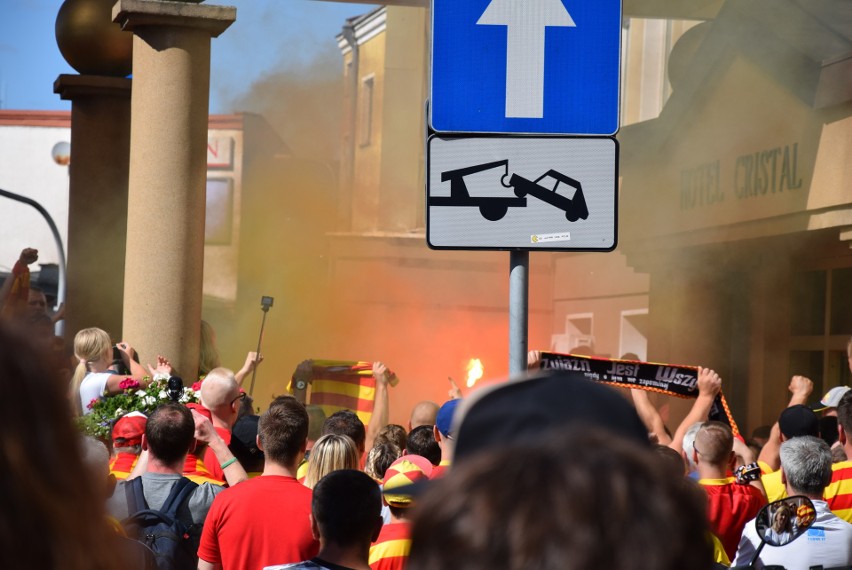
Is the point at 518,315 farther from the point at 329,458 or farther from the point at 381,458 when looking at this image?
the point at 381,458

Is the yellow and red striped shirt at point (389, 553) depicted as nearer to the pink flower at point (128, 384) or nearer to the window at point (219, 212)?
the pink flower at point (128, 384)

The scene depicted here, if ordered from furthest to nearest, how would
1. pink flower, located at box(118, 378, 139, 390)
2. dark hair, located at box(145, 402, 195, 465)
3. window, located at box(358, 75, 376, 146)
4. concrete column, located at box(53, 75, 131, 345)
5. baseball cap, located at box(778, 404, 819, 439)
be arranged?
window, located at box(358, 75, 376, 146)
concrete column, located at box(53, 75, 131, 345)
pink flower, located at box(118, 378, 139, 390)
baseball cap, located at box(778, 404, 819, 439)
dark hair, located at box(145, 402, 195, 465)

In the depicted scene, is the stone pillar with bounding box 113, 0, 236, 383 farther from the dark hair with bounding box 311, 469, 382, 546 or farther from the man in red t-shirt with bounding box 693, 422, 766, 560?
the dark hair with bounding box 311, 469, 382, 546

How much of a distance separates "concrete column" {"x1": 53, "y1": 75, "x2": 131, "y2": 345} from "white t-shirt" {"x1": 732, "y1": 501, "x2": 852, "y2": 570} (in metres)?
6.64

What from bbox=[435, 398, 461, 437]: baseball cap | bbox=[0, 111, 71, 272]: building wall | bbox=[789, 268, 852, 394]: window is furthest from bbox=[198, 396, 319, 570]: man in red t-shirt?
bbox=[0, 111, 71, 272]: building wall

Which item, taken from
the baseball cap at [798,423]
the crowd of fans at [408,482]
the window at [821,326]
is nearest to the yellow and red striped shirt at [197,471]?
the crowd of fans at [408,482]

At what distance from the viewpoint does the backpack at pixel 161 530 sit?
3857 mm

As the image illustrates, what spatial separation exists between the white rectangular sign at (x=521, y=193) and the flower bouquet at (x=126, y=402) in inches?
123

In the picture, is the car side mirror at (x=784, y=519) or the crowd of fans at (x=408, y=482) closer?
the crowd of fans at (x=408, y=482)

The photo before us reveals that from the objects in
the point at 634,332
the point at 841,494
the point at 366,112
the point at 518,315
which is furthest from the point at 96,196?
the point at 366,112

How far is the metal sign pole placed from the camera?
10.3ft

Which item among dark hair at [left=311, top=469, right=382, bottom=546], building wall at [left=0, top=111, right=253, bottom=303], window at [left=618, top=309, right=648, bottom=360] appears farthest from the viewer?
building wall at [left=0, top=111, right=253, bottom=303]

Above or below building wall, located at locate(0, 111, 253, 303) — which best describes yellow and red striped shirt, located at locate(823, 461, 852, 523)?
below

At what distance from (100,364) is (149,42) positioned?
2.04 metres
